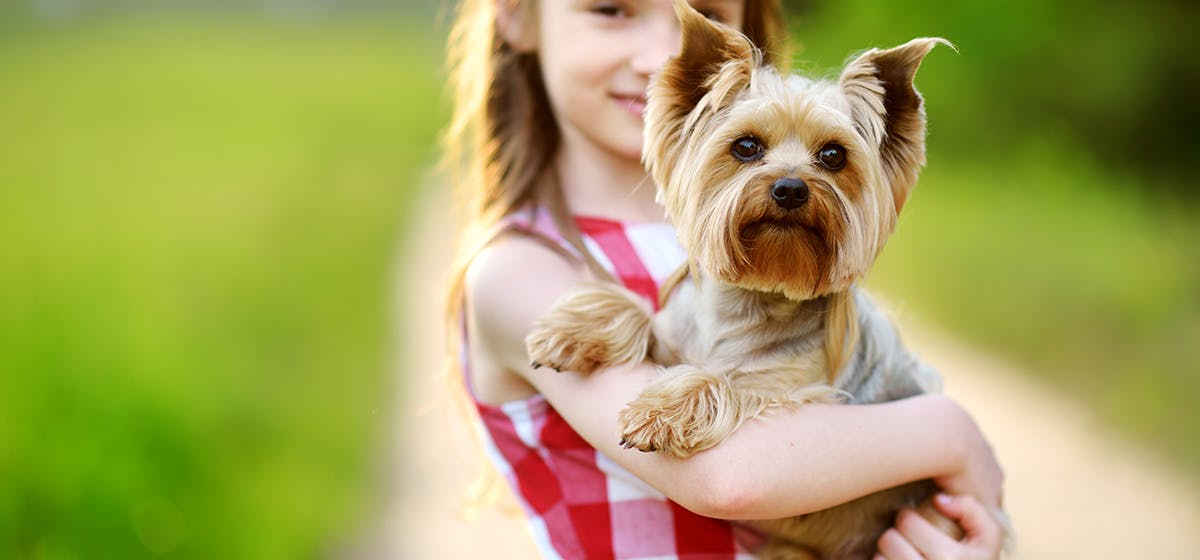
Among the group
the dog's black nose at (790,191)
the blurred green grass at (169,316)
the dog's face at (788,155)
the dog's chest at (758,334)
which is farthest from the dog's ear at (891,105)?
the blurred green grass at (169,316)

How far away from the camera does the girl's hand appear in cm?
281

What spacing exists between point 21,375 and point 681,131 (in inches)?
159

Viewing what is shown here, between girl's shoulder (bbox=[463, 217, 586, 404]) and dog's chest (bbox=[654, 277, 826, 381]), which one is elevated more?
dog's chest (bbox=[654, 277, 826, 381])

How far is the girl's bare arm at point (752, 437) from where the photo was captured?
2.48 metres

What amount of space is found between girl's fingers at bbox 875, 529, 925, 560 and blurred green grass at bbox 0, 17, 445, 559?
145 inches

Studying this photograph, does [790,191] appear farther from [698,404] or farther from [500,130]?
[500,130]

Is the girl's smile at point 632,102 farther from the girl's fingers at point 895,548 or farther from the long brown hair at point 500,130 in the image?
the girl's fingers at point 895,548

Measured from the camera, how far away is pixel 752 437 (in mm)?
2496

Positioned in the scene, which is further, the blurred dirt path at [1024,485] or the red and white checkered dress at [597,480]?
the blurred dirt path at [1024,485]

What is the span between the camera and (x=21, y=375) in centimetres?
514

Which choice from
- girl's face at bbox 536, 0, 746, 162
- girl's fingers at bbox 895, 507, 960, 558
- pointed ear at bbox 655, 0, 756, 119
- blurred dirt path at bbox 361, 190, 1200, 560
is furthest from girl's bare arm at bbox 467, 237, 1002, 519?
blurred dirt path at bbox 361, 190, 1200, 560

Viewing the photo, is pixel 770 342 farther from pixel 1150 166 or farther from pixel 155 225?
pixel 1150 166

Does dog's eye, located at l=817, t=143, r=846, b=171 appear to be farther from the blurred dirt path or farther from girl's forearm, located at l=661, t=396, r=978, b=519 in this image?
the blurred dirt path

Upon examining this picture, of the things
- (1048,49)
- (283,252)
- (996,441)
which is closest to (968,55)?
(1048,49)
